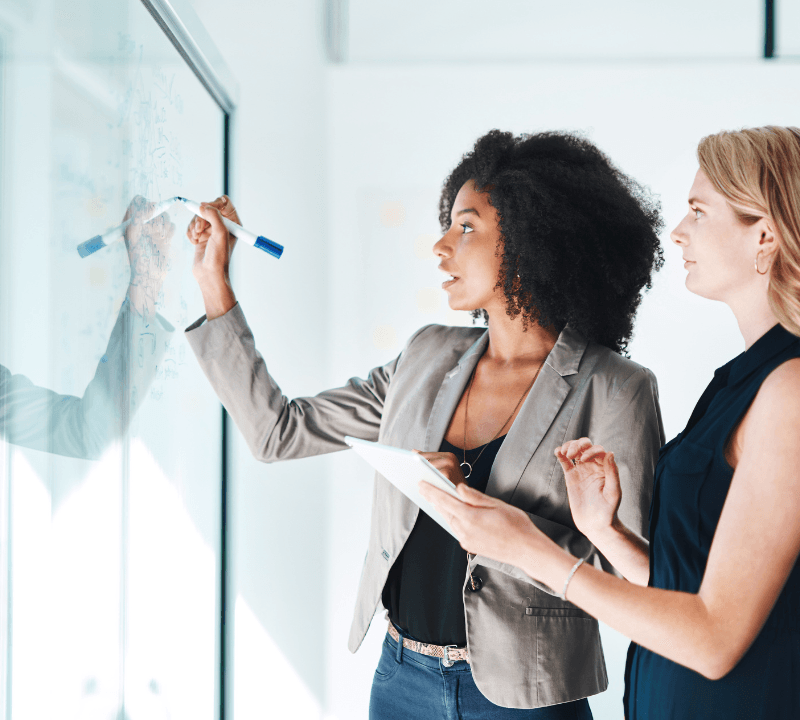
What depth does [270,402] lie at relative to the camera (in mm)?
1224

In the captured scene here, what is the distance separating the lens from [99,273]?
0.89m

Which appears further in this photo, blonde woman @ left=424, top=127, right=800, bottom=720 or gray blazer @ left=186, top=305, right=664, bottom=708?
gray blazer @ left=186, top=305, right=664, bottom=708

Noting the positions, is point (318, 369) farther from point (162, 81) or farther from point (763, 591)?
point (763, 591)

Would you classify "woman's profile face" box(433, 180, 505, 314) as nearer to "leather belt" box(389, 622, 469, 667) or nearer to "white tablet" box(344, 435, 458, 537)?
"white tablet" box(344, 435, 458, 537)

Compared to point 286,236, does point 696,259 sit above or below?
below

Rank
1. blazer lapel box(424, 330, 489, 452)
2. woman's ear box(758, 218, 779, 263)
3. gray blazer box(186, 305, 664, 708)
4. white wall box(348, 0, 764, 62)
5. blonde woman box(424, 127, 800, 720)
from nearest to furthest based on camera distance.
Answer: blonde woman box(424, 127, 800, 720) < woman's ear box(758, 218, 779, 263) < gray blazer box(186, 305, 664, 708) < blazer lapel box(424, 330, 489, 452) < white wall box(348, 0, 764, 62)

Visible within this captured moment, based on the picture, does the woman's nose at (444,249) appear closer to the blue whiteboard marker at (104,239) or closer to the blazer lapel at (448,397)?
the blazer lapel at (448,397)

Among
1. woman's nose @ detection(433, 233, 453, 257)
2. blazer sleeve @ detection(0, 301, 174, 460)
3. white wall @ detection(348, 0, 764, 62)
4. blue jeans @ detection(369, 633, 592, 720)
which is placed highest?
white wall @ detection(348, 0, 764, 62)

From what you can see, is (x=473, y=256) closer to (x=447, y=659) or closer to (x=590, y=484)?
(x=590, y=484)

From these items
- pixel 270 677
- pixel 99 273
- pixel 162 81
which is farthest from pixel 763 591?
pixel 270 677

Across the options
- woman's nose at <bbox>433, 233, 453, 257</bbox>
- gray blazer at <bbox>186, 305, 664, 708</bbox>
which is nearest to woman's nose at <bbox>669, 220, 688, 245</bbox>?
gray blazer at <bbox>186, 305, 664, 708</bbox>

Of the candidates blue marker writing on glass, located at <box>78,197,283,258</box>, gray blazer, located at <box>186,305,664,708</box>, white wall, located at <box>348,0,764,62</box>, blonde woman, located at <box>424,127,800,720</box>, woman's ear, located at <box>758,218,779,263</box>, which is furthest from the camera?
white wall, located at <box>348,0,764,62</box>

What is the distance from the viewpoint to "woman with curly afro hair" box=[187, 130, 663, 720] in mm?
1018

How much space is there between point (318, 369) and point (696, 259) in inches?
51.9
